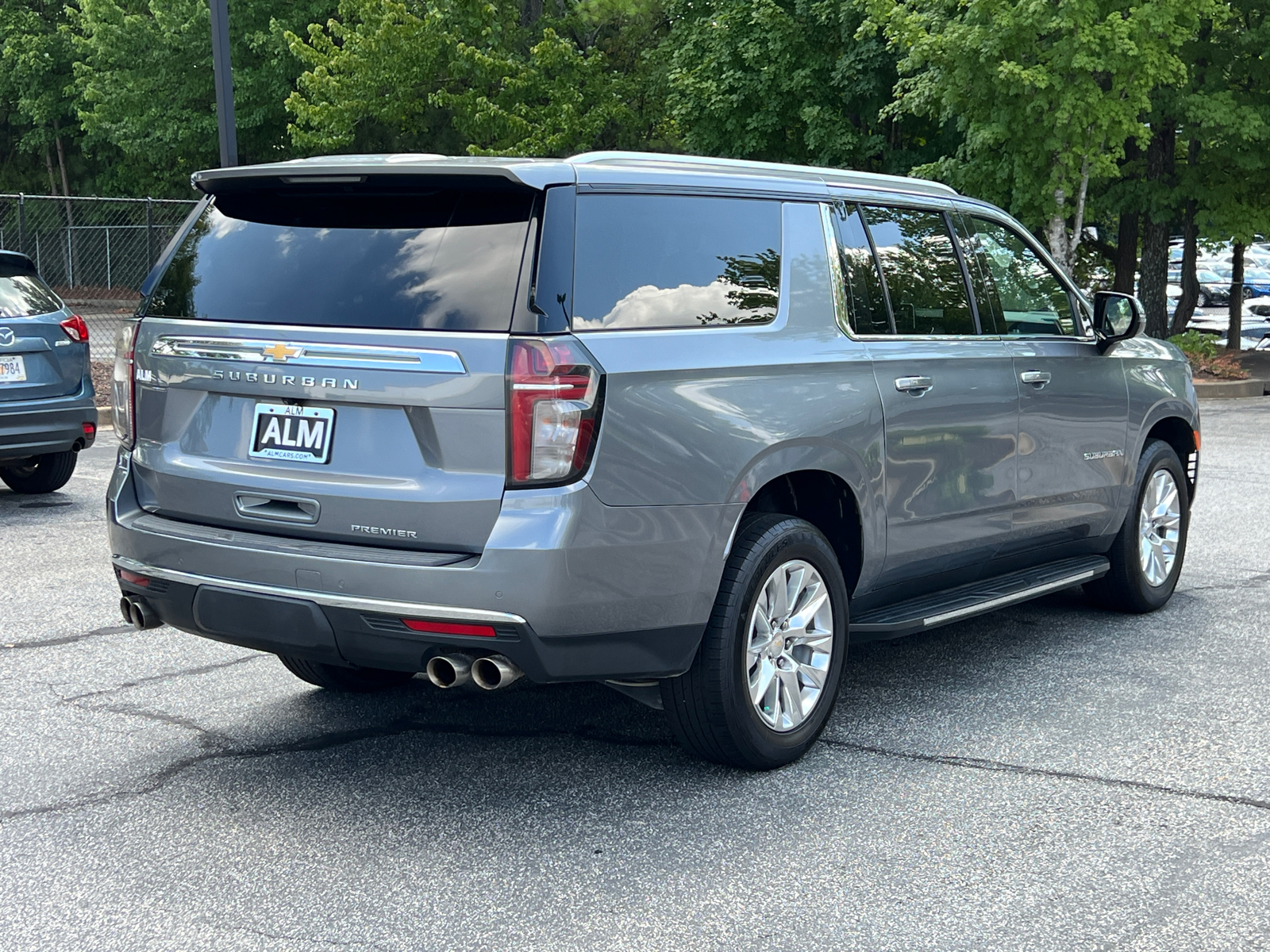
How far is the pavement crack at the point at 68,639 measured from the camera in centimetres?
617

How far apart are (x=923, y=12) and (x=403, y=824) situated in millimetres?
18905

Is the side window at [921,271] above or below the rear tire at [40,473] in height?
above

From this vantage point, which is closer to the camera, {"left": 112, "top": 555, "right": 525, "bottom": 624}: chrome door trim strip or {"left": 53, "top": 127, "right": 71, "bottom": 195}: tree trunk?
{"left": 112, "top": 555, "right": 525, "bottom": 624}: chrome door trim strip

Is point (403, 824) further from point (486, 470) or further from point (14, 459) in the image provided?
point (14, 459)

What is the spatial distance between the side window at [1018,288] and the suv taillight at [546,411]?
2478 mm

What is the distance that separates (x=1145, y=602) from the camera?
687 cm

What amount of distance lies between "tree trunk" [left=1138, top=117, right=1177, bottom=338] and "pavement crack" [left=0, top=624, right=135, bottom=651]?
19.8 m

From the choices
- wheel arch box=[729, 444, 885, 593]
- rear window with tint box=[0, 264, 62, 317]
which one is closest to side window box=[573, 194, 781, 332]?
wheel arch box=[729, 444, 885, 593]

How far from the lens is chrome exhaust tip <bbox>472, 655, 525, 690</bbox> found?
157 inches

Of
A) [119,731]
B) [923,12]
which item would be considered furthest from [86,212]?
[119,731]

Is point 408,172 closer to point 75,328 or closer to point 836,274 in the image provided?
point 836,274

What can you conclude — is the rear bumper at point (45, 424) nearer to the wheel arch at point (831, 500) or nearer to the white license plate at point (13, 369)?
the white license plate at point (13, 369)

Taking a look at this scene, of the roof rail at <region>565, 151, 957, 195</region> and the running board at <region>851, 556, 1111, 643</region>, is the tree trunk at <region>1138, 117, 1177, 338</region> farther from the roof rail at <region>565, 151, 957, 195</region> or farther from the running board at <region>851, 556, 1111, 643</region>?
the roof rail at <region>565, 151, 957, 195</region>

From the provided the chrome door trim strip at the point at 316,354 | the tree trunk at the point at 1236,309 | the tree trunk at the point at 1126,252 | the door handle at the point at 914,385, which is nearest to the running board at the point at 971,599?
the door handle at the point at 914,385
